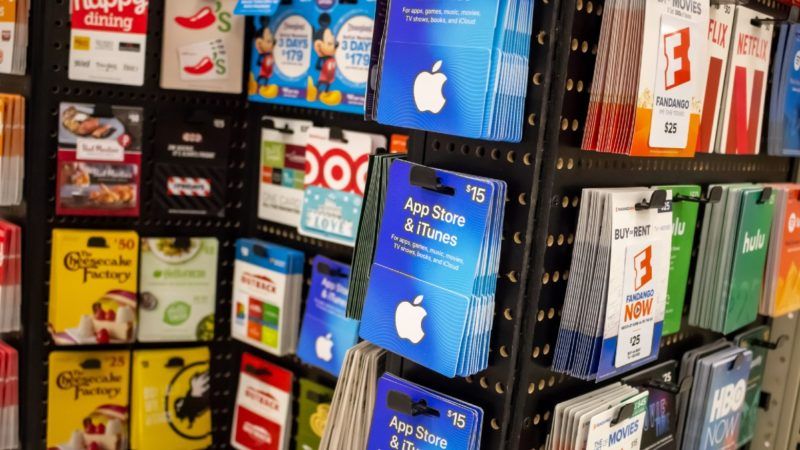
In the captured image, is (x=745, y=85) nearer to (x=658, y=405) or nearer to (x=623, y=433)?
(x=658, y=405)

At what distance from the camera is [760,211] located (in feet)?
6.28

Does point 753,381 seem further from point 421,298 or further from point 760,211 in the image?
point 421,298

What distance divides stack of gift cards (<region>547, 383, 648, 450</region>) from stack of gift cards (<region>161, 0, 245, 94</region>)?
1.70 m

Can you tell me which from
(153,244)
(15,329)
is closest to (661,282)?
(153,244)

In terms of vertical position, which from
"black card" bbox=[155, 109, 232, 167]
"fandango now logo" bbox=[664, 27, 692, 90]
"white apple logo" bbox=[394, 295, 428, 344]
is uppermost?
"fandango now logo" bbox=[664, 27, 692, 90]

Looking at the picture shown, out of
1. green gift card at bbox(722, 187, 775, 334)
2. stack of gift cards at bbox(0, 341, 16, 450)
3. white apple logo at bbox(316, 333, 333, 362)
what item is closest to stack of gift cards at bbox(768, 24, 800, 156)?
green gift card at bbox(722, 187, 775, 334)

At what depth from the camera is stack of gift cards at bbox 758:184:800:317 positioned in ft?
6.55

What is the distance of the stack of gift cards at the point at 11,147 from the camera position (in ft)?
7.87

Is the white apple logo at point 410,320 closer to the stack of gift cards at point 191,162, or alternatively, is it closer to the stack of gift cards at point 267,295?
the stack of gift cards at point 267,295

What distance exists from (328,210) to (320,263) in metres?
0.16

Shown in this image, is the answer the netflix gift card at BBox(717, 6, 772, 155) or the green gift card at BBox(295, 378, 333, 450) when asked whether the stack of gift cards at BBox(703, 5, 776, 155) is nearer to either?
the netflix gift card at BBox(717, 6, 772, 155)

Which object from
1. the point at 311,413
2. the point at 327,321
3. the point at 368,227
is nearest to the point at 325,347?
the point at 327,321

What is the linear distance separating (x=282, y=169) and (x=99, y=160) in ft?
1.88

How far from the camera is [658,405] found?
1.72m
